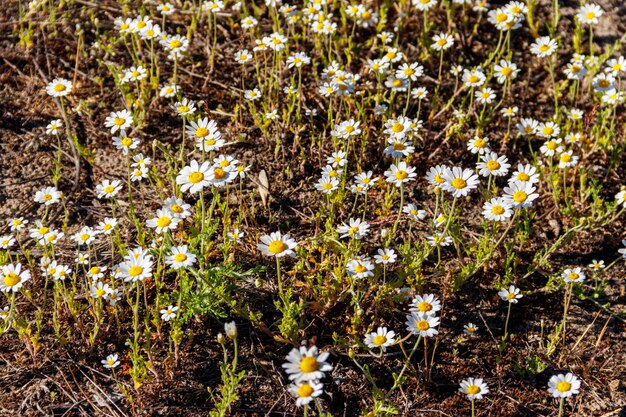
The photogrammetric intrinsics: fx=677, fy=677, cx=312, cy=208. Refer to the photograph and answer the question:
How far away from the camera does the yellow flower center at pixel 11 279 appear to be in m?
3.44

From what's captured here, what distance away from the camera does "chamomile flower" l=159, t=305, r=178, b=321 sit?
3.53m

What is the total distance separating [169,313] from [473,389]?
160 centimetres

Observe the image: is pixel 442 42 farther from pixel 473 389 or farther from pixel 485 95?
pixel 473 389

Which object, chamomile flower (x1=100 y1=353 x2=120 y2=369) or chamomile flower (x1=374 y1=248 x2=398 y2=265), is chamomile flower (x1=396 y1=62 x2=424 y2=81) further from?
chamomile flower (x1=100 y1=353 x2=120 y2=369)

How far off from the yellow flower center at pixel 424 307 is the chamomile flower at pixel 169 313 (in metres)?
1.27

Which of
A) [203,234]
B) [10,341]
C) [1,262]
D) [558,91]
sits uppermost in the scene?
[558,91]

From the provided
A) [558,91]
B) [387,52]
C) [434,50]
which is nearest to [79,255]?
[387,52]

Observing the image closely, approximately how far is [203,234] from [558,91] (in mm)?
3150

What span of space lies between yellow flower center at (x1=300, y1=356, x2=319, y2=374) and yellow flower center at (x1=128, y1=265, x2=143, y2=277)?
106 centimetres

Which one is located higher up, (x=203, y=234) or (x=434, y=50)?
(x=434, y=50)

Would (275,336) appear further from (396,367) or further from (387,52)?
(387,52)

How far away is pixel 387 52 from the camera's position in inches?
209

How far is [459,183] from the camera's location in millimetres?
3781

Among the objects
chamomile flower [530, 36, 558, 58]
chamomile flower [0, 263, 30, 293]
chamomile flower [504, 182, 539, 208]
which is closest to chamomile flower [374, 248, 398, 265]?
chamomile flower [504, 182, 539, 208]
